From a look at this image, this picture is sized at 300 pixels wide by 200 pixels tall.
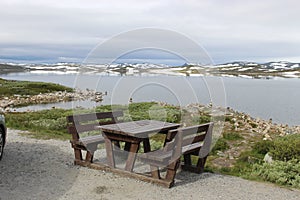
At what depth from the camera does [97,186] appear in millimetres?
6625

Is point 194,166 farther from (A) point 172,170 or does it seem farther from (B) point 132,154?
(B) point 132,154

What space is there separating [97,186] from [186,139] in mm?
1855

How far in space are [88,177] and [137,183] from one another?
3.32ft

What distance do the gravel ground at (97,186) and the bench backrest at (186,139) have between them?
2.00ft

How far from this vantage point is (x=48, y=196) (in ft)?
19.9

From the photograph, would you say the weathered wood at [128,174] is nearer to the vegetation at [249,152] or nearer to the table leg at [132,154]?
the table leg at [132,154]

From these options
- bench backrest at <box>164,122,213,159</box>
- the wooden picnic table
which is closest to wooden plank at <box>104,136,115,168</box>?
the wooden picnic table

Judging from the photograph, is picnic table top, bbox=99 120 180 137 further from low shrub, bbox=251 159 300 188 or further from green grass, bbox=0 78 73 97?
green grass, bbox=0 78 73 97

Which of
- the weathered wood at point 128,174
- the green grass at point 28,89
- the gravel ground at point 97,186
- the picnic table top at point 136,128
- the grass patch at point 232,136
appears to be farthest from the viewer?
the green grass at point 28,89

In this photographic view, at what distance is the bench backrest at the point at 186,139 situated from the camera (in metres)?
6.54

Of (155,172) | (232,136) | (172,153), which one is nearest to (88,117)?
(155,172)

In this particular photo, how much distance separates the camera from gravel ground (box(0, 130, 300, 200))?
20.4ft

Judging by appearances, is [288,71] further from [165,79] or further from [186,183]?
[186,183]

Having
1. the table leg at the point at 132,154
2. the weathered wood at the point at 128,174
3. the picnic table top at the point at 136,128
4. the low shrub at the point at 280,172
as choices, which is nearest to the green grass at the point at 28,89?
the weathered wood at the point at 128,174
